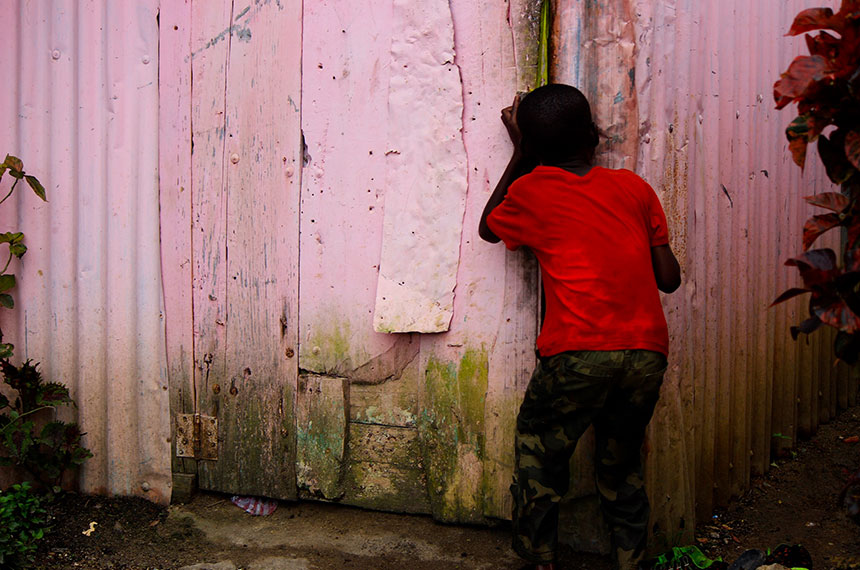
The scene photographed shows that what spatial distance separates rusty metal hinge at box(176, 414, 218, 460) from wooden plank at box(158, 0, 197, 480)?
4cm

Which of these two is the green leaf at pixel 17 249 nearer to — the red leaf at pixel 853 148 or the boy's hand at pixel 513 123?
the boy's hand at pixel 513 123

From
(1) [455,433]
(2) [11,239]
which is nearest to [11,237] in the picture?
(2) [11,239]

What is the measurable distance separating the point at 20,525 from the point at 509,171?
231 cm

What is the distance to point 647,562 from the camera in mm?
2807

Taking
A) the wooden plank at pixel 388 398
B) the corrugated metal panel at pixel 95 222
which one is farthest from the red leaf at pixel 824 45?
the corrugated metal panel at pixel 95 222

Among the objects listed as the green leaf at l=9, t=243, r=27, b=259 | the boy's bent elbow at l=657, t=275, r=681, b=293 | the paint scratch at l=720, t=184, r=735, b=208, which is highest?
the paint scratch at l=720, t=184, r=735, b=208

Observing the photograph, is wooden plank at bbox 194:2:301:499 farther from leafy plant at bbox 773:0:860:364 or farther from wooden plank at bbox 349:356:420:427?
leafy plant at bbox 773:0:860:364

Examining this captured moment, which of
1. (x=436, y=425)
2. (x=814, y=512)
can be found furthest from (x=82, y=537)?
(x=814, y=512)

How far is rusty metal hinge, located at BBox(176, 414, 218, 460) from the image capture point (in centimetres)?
332

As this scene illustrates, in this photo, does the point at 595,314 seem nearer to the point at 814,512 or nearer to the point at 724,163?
the point at 724,163

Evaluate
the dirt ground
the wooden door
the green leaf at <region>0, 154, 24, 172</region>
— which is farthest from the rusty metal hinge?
the green leaf at <region>0, 154, 24, 172</region>

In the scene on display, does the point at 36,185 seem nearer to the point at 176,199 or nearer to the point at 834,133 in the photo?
the point at 176,199

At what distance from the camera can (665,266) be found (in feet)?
8.28

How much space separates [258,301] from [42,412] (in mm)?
1146
